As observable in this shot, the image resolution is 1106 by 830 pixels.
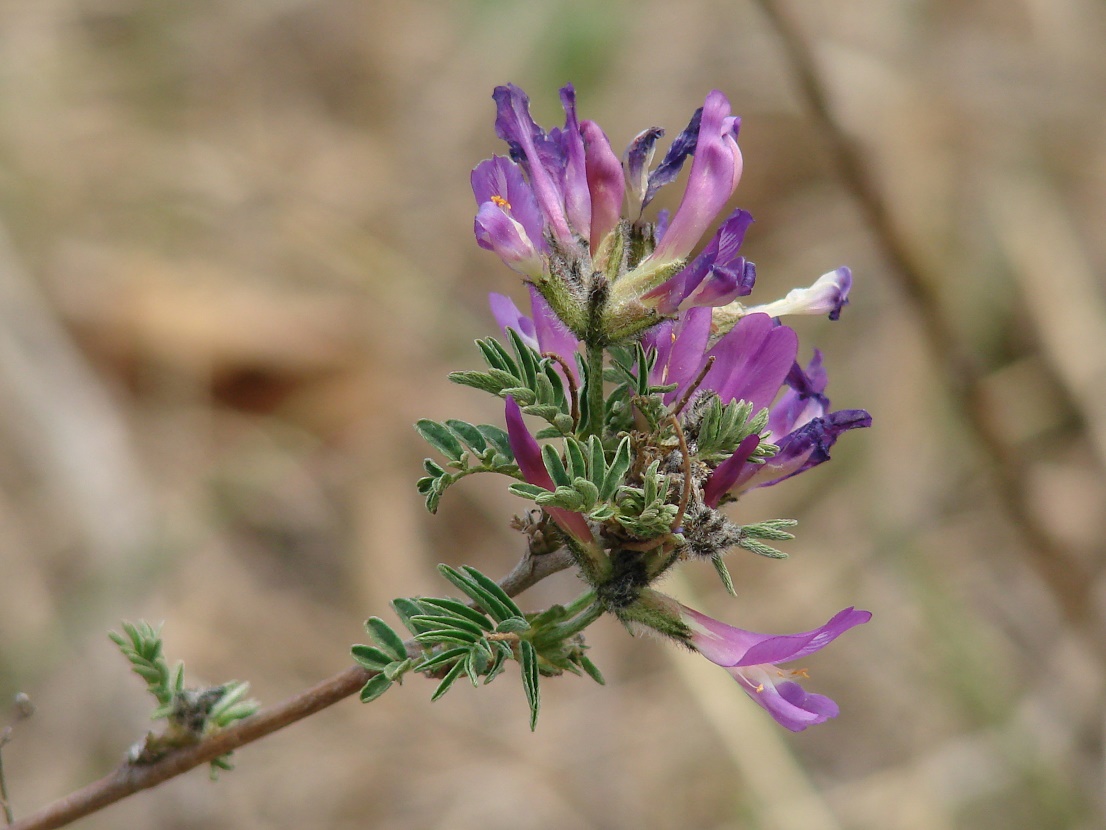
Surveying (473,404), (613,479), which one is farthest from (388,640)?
(473,404)

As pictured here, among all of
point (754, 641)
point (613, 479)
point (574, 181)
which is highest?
point (574, 181)

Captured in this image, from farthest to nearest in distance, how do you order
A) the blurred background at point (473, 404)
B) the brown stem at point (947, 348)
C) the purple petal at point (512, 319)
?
the blurred background at point (473, 404), the brown stem at point (947, 348), the purple petal at point (512, 319)

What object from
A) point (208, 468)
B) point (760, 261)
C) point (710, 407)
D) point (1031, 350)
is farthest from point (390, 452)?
point (710, 407)

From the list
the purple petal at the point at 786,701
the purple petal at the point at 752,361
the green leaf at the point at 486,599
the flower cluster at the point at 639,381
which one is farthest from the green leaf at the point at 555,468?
the purple petal at the point at 786,701

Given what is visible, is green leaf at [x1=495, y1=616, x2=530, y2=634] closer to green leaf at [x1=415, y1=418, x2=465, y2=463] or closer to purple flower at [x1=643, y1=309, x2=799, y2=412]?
green leaf at [x1=415, y1=418, x2=465, y2=463]

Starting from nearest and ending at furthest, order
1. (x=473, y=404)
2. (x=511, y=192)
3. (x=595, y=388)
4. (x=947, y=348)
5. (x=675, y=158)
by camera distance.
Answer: (x=595, y=388), (x=511, y=192), (x=675, y=158), (x=947, y=348), (x=473, y=404)

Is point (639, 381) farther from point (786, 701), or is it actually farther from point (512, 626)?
point (786, 701)

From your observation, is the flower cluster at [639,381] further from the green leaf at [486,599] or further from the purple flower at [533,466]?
the green leaf at [486,599]
